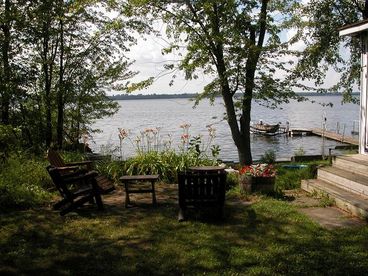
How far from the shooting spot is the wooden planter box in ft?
28.1

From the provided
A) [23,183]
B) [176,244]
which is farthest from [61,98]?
[176,244]

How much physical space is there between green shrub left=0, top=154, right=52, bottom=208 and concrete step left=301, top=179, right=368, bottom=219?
18.3ft

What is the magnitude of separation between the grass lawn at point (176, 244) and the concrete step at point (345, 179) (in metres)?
1.31

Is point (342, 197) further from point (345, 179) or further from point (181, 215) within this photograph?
point (181, 215)

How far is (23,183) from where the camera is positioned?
9312 millimetres

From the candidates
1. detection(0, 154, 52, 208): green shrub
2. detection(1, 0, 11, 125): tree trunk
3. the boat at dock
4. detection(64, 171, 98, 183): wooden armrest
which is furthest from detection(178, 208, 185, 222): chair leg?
the boat at dock

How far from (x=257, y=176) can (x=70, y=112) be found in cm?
1047

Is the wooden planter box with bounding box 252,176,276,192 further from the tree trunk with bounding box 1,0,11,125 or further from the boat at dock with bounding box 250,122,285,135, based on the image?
the boat at dock with bounding box 250,122,285,135

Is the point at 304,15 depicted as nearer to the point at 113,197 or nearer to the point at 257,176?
the point at 257,176

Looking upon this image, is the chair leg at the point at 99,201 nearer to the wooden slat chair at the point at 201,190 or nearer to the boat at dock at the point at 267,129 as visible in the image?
the wooden slat chair at the point at 201,190

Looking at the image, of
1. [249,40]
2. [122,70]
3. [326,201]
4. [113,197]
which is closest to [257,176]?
[326,201]

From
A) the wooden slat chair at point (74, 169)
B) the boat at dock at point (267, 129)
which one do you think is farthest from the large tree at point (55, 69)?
the boat at dock at point (267, 129)

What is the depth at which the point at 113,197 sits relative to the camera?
9078 mm

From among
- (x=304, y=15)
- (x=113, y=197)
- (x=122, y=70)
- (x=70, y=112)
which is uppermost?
(x=304, y=15)
